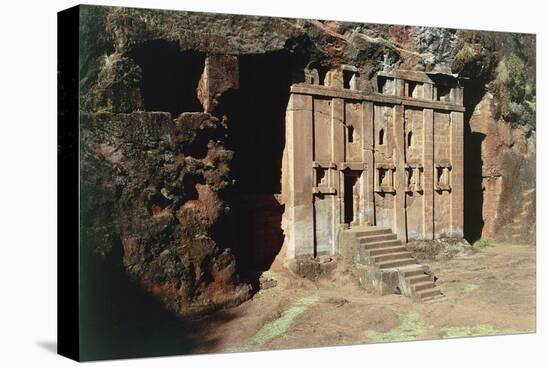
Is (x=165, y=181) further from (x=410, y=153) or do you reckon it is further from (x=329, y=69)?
(x=410, y=153)

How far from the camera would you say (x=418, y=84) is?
57.3ft

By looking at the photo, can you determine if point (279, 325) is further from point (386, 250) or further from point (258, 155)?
point (258, 155)

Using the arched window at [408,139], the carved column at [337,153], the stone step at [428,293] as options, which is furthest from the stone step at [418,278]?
the arched window at [408,139]

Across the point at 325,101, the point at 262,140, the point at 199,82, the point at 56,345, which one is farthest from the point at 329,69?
the point at 56,345

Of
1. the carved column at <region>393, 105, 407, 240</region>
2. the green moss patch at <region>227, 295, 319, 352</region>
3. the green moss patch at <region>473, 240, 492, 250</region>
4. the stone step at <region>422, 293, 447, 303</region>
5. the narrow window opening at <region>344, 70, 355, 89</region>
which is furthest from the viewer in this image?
the green moss patch at <region>473, 240, 492, 250</region>

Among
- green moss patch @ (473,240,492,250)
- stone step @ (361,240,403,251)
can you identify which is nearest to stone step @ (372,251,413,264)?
stone step @ (361,240,403,251)

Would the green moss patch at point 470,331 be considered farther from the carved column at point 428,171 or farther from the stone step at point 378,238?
the carved column at point 428,171

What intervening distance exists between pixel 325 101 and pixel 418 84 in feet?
8.16

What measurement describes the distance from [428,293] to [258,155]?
4295mm

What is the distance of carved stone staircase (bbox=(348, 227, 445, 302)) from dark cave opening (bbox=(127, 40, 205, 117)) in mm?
4369

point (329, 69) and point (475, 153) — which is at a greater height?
point (329, 69)

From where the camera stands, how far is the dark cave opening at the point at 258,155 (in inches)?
606

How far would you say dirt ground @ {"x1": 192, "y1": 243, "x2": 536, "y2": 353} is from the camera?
1435cm

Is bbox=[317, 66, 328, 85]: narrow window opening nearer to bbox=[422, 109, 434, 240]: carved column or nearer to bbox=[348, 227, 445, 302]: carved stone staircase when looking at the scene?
bbox=[422, 109, 434, 240]: carved column
